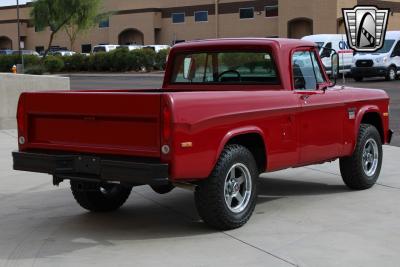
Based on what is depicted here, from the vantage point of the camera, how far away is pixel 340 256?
5.60 m

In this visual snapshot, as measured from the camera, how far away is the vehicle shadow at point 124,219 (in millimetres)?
6195

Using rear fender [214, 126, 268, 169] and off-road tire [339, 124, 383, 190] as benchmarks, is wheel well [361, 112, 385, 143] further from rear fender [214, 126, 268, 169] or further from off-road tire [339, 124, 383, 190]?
rear fender [214, 126, 268, 169]

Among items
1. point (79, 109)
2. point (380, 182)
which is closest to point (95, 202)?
point (79, 109)

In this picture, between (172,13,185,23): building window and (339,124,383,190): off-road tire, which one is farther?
(172,13,185,23): building window

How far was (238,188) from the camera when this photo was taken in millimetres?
6547

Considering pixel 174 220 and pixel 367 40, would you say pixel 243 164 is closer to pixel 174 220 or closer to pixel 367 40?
pixel 174 220

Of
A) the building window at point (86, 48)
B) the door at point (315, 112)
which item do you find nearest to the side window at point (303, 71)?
the door at point (315, 112)

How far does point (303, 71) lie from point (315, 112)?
0.52 m

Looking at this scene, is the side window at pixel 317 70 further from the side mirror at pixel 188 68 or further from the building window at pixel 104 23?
the building window at pixel 104 23

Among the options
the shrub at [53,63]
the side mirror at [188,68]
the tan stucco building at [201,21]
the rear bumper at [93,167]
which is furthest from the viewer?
the tan stucco building at [201,21]

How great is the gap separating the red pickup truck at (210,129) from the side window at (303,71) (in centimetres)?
1

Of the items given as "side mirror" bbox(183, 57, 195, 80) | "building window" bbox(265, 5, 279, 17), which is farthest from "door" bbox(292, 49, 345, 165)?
"building window" bbox(265, 5, 279, 17)

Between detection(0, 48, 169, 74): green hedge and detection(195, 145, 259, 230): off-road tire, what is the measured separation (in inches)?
1690

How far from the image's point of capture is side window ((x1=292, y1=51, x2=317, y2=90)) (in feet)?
24.3
